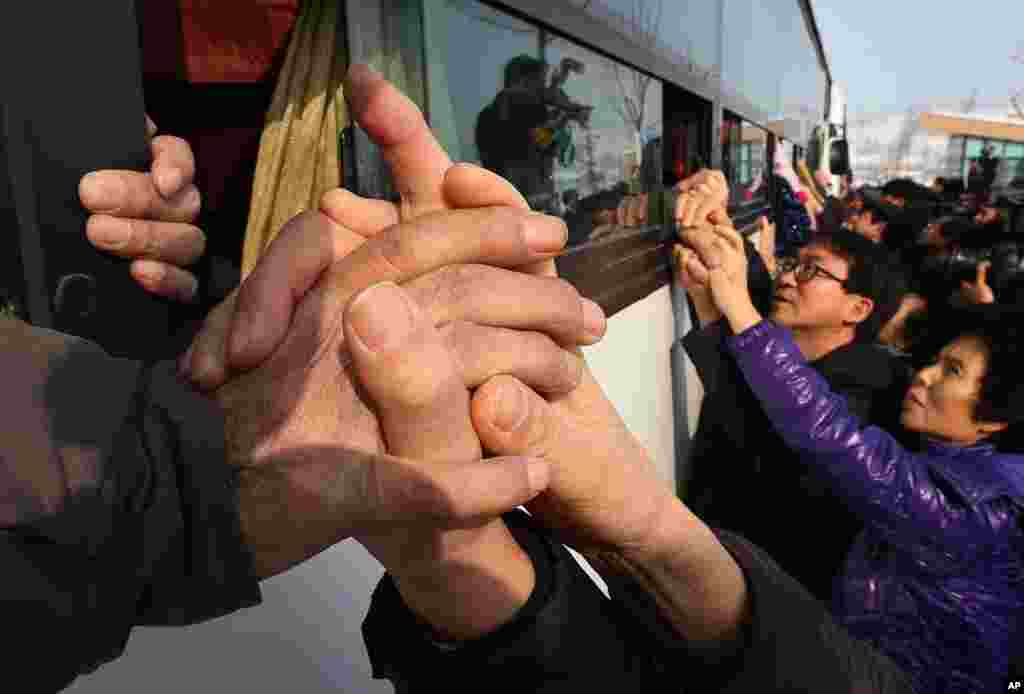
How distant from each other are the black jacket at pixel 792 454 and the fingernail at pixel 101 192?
6.02ft

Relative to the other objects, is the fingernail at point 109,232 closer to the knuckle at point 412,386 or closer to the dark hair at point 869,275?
the knuckle at point 412,386

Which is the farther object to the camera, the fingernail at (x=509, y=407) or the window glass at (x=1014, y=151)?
the window glass at (x=1014, y=151)

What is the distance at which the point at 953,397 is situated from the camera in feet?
6.01

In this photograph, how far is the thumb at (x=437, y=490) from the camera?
1.99 ft

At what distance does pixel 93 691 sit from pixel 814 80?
35.6 ft

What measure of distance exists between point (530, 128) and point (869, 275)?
143cm

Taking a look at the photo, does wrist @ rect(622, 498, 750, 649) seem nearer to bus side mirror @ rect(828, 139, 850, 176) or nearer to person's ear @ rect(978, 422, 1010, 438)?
person's ear @ rect(978, 422, 1010, 438)

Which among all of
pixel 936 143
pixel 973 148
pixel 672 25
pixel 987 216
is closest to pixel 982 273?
pixel 672 25

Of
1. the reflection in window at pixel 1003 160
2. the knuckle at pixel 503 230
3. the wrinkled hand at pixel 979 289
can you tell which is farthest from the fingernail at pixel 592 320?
the reflection in window at pixel 1003 160

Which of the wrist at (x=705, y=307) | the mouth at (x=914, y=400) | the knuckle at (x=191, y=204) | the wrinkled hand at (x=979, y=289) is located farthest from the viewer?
the wrinkled hand at (x=979, y=289)

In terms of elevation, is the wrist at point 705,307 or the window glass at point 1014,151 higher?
the window glass at point 1014,151

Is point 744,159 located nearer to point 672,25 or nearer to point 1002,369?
point 672,25

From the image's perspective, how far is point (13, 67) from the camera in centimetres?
83

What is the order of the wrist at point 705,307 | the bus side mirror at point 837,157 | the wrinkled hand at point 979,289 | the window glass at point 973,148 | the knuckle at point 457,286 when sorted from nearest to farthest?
the knuckle at point 457,286 < the wrist at point 705,307 < the wrinkled hand at point 979,289 < the bus side mirror at point 837,157 < the window glass at point 973,148
